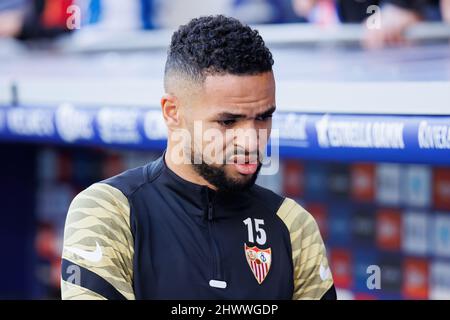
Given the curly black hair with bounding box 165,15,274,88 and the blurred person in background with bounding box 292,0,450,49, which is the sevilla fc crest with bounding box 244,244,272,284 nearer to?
the curly black hair with bounding box 165,15,274,88

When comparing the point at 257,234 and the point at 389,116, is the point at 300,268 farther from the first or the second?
the point at 389,116

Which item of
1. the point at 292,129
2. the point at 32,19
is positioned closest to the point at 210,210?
the point at 292,129

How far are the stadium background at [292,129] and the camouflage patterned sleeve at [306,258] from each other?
0.72 m

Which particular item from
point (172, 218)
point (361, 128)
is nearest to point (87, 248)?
point (172, 218)

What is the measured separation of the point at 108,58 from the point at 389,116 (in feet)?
9.56

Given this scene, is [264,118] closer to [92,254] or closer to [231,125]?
[231,125]

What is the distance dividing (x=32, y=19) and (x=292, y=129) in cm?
340

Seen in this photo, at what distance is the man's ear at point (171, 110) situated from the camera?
1.77 meters

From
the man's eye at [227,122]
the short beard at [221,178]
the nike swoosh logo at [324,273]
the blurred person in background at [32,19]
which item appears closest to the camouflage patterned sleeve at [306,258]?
the nike swoosh logo at [324,273]

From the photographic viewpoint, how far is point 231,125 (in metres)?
1.71

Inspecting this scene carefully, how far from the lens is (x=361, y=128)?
8.80 feet

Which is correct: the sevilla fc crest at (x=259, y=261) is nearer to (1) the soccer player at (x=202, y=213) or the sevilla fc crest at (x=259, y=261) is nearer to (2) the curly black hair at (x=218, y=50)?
Result: (1) the soccer player at (x=202, y=213)

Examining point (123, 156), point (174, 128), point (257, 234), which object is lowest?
point (123, 156)

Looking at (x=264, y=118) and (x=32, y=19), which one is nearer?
(x=264, y=118)
